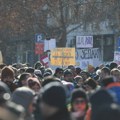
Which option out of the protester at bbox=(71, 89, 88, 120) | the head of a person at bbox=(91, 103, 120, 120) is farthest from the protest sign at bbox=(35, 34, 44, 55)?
the head of a person at bbox=(91, 103, 120, 120)

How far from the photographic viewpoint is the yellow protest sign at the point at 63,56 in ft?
88.5

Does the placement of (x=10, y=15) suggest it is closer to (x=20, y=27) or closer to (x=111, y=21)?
(x=20, y=27)

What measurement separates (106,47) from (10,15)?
1729cm

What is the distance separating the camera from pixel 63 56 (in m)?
27.5

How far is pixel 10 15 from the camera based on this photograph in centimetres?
4178

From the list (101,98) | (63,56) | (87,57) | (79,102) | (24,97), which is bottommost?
(87,57)

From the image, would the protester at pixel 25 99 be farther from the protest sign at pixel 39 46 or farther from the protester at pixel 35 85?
the protest sign at pixel 39 46


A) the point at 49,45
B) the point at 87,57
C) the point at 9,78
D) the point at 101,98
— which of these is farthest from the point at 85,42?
the point at 101,98

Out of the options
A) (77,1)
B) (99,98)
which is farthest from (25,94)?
(77,1)

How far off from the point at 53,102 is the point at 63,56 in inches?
863

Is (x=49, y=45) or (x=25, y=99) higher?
(x=25, y=99)

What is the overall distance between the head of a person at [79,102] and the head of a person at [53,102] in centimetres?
211

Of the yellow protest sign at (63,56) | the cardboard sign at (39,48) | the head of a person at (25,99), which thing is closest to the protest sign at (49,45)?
the cardboard sign at (39,48)

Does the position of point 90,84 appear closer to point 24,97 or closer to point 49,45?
point 24,97
